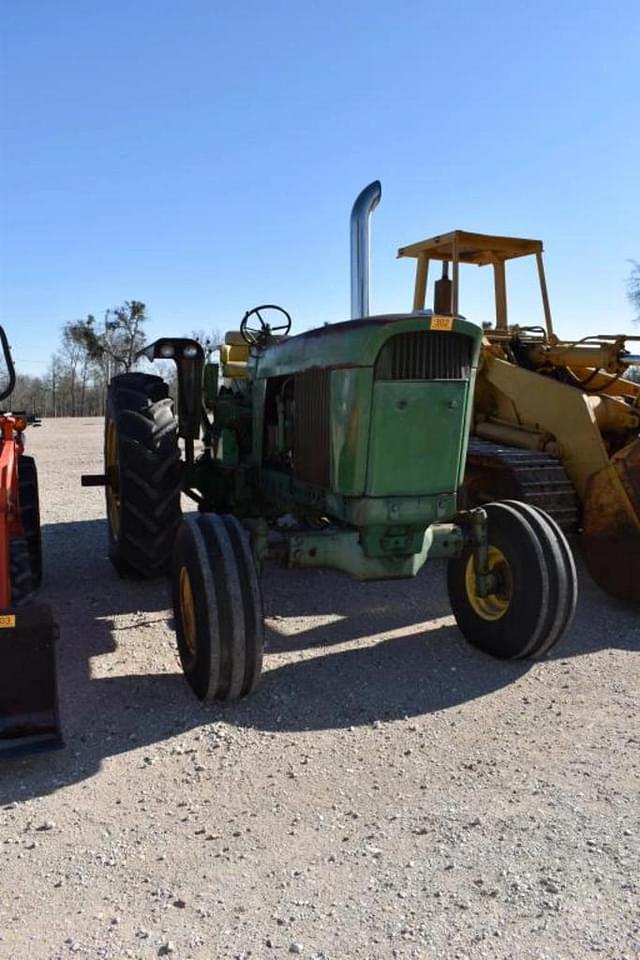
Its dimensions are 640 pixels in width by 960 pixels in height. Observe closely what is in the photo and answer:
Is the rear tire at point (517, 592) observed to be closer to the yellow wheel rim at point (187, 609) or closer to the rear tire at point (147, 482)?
the yellow wheel rim at point (187, 609)

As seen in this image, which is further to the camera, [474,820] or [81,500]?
[81,500]

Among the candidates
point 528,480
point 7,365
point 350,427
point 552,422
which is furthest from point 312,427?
point 552,422

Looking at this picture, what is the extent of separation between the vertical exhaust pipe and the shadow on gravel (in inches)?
78.9

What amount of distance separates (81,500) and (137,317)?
34.6 meters

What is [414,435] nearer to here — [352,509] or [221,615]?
[352,509]

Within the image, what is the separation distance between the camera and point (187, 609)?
3.89 metres

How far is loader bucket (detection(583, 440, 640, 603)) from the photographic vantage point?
5293 millimetres

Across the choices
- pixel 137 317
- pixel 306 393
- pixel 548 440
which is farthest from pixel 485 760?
pixel 137 317

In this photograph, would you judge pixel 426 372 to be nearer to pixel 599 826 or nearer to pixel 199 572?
pixel 199 572

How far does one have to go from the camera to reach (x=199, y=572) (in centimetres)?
366

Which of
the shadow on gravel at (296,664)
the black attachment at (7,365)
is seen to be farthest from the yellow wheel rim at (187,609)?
the black attachment at (7,365)

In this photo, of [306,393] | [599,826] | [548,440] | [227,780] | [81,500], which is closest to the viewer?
[599,826]

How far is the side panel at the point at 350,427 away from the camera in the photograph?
12.2 ft

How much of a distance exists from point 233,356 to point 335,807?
458 cm
